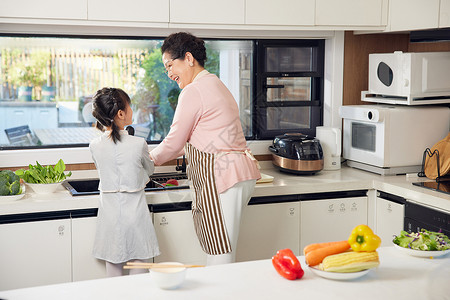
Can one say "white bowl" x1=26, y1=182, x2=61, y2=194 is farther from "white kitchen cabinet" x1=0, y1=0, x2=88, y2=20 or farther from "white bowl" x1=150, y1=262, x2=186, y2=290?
"white bowl" x1=150, y1=262, x2=186, y2=290

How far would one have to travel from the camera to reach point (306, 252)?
5.93 ft

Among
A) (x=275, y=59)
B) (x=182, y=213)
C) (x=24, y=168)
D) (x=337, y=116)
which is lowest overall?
(x=182, y=213)

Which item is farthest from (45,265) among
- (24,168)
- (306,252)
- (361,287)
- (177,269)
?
(361,287)

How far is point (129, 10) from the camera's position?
9.82 feet

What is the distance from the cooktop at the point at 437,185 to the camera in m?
2.96

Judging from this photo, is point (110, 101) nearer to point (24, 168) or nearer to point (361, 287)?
point (24, 168)

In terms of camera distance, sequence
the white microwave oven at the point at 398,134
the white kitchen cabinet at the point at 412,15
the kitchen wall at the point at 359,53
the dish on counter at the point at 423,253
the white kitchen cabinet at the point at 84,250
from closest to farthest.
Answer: the dish on counter at the point at 423,253, the white kitchen cabinet at the point at 84,250, the white kitchen cabinet at the point at 412,15, the white microwave oven at the point at 398,134, the kitchen wall at the point at 359,53

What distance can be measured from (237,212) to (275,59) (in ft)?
4.52

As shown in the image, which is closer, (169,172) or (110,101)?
(110,101)

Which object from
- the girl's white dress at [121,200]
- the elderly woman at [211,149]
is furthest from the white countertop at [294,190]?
the elderly woman at [211,149]

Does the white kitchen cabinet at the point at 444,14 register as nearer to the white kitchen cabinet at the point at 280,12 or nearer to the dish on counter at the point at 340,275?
the white kitchen cabinet at the point at 280,12

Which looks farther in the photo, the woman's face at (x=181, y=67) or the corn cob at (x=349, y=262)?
the woman's face at (x=181, y=67)

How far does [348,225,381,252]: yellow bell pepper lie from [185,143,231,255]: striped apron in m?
0.98

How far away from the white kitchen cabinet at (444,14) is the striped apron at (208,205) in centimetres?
143
